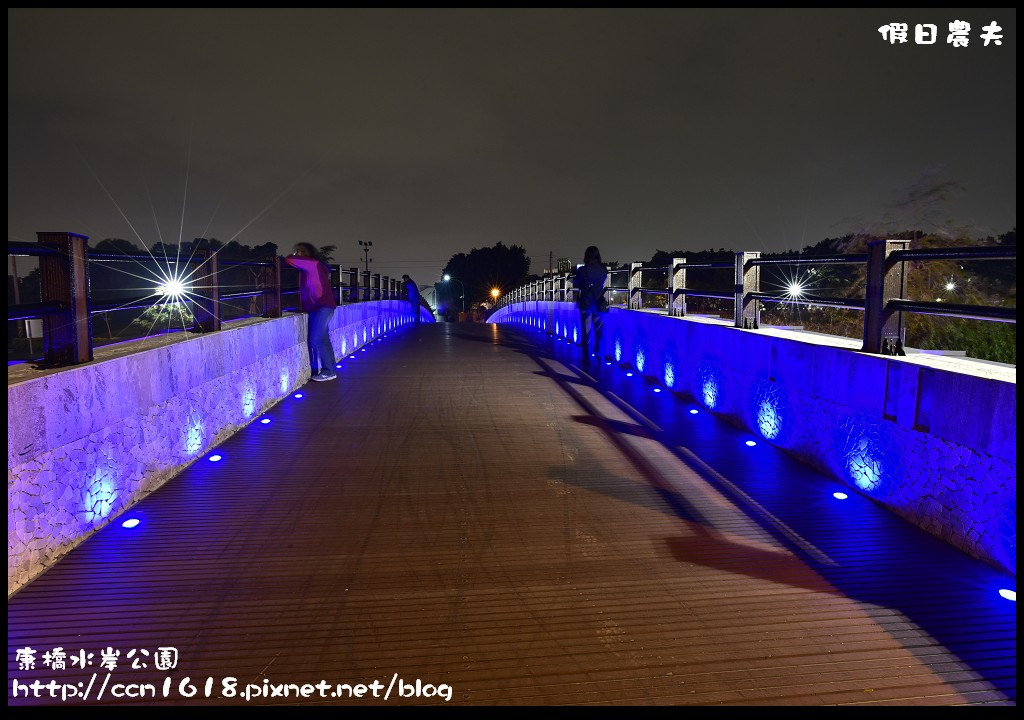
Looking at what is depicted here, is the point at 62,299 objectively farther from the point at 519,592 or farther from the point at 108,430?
the point at 519,592

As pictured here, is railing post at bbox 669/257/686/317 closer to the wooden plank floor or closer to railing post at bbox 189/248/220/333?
the wooden plank floor

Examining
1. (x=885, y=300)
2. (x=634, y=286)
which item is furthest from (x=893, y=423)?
(x=634, y=286)

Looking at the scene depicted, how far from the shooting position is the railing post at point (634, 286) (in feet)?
39.8

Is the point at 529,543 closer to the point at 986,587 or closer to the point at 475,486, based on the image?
the point at 475,486

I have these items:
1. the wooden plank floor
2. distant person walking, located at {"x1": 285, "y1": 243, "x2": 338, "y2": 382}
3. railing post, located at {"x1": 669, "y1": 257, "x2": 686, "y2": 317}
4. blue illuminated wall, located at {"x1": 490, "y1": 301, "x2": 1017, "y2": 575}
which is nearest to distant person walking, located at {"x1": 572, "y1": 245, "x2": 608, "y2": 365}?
railing post, located at {"x1": 669, "y1": 257, "x2": 686, "y2": 317}

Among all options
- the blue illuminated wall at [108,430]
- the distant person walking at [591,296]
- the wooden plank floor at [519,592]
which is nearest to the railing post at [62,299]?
the blue illuminated wall at [108,430]

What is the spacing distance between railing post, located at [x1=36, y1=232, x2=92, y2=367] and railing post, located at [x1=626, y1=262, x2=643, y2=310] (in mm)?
9409

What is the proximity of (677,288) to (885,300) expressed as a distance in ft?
16.6

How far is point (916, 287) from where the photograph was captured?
74.8 ft

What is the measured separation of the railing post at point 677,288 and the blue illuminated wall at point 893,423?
1.99 m

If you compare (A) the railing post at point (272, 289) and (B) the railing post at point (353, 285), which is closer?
(A) the railing post at point (272, 289)

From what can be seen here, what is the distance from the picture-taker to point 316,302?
962 centimetres

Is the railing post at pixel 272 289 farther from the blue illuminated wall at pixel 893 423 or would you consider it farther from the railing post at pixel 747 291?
the railing post at pixel 747 291

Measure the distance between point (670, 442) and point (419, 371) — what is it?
19.6ft
